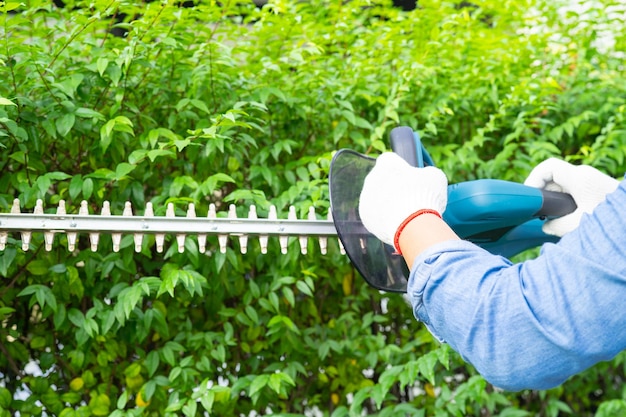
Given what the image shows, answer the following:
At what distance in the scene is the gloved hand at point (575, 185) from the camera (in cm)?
183

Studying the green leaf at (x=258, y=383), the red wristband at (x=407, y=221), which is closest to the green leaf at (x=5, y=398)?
the green leaf at (x=258, y=383)

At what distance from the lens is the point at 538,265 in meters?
1.11

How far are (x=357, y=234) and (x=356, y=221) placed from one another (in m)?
0.03

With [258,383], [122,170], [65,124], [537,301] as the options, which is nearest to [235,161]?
[122,170]

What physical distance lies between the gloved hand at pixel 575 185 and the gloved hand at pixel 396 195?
0.54 metres

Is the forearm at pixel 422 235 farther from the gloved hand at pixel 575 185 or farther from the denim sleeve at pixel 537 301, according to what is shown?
the gloved hand at pixel 575 185

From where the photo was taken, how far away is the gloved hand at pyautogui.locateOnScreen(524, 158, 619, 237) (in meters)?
1.83

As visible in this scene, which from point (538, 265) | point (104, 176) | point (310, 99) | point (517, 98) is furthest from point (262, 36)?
point (538, 265)

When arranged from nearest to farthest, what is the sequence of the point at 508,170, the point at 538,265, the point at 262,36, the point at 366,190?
the point at 538,265
the point at 366,190
the point at 262,36
the point at 508,170

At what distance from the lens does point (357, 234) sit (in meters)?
1.63

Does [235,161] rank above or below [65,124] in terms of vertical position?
below

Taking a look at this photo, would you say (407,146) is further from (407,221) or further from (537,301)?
(537,301)

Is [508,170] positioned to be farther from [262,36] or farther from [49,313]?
[49,313]

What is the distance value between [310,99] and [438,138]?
625 millimetres
